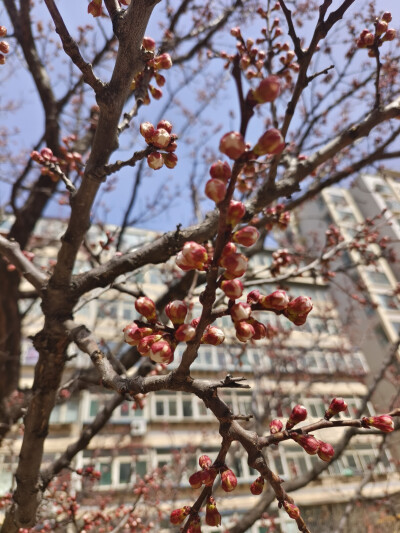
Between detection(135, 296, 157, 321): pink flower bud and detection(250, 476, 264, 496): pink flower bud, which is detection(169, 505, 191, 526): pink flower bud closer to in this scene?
detection(250, 476, 264, 496): pink flower bud

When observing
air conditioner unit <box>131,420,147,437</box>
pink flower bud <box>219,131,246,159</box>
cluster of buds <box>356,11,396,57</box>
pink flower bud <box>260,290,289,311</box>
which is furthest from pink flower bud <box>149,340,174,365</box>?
air conditioner unit <box>131,420,147,437</box>

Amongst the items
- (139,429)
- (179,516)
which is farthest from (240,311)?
(139,429)

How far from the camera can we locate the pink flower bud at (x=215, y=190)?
83cm

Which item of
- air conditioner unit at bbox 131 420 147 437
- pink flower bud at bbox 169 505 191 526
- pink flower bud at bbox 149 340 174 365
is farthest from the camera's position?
air conditioner unit at bbox 131 420 147 437

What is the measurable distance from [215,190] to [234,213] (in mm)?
87

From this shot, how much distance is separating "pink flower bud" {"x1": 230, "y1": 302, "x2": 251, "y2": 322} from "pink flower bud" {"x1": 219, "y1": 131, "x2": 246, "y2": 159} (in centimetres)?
43

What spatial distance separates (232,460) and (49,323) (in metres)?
6.82

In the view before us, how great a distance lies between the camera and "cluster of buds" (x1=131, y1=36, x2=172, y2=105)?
2299mm

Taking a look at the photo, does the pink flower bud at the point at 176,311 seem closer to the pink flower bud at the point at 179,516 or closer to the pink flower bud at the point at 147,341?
the pink flower bud at the point at 147,341

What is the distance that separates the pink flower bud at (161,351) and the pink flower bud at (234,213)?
0.45 m

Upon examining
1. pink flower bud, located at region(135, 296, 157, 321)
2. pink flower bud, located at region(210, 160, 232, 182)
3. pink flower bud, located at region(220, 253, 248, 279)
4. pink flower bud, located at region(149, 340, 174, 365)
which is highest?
pink flower bud, located at region(210, 160, 232, 182)

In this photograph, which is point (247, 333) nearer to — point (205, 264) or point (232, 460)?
point (205, 264)

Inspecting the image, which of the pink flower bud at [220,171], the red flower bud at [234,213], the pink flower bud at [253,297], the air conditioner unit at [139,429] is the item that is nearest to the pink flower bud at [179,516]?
the pink flower bud at [253,297]

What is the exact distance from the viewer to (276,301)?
1.05 m
